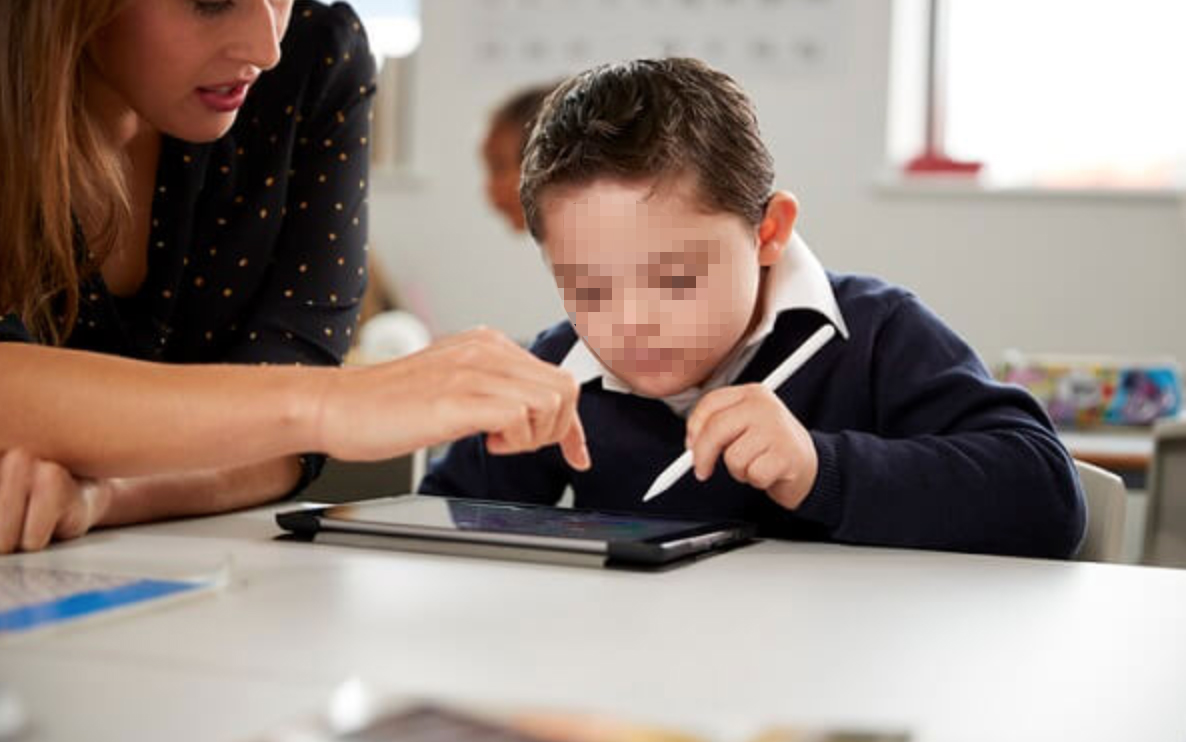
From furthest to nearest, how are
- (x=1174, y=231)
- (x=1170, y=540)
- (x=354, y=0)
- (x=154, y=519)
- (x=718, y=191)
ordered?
(x=354, y=0), (x=1174, y=231), (x=1170, y=540), (x=718, y=191), (x=154, y=519)

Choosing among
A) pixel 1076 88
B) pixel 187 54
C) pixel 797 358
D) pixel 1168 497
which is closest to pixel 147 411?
pixel 187 54

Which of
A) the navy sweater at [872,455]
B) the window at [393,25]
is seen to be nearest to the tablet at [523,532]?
the navy sweater at [872,455]

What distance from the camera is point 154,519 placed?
3.72ft

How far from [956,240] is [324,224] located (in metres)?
2.98

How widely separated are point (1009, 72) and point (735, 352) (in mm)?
3137

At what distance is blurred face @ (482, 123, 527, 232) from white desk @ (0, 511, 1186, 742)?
3.12 metres

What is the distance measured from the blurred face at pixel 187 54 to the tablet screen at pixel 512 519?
34 centimetres

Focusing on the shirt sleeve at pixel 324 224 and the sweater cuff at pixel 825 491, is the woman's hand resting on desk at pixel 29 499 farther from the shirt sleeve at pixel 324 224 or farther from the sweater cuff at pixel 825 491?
the sweater cuff at pixel 825 491

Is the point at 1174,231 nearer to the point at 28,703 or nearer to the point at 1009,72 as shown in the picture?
the point at 1009,72

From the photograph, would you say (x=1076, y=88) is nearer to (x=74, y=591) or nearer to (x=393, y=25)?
(x=393, y=25)

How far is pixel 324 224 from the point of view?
4.55 ft

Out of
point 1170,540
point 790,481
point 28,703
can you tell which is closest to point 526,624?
point 28,703

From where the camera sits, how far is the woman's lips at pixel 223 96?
118 cm

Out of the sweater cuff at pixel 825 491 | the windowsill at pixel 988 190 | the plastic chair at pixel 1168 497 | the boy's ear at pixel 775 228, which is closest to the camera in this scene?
the sweater cuff at pixel 825 491
